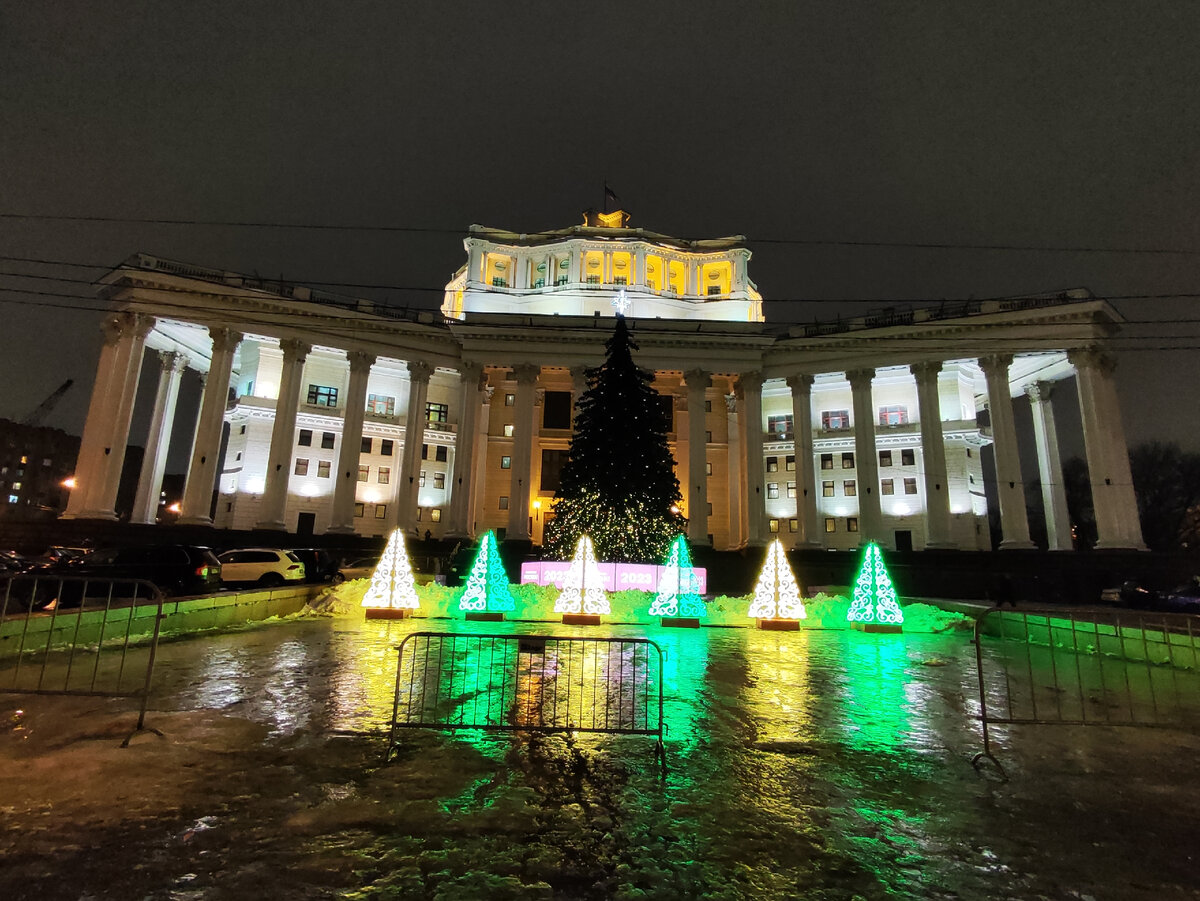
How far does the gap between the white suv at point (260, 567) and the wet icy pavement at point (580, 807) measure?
53.1 ft

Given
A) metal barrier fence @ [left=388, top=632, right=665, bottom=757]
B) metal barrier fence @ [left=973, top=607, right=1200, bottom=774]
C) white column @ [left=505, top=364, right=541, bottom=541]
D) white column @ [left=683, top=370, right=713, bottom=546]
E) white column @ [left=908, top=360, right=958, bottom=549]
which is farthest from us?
white column @ [left=683, top=370, right=713, bottom=546]

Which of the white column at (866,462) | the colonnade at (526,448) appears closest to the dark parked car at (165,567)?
the colonnade at (526,448)

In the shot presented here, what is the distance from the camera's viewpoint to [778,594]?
1680 cm

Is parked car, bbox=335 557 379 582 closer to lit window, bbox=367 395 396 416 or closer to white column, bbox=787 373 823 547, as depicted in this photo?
lit window, bbox=367 395 396 416

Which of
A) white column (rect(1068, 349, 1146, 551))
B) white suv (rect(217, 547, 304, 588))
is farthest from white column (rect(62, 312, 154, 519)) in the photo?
white column (rect(1068, 349, 1146, 551))

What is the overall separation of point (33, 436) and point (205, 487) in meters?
91.3

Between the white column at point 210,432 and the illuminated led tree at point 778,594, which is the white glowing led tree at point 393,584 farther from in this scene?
the white column at point 210,432

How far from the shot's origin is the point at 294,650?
10.8 metres

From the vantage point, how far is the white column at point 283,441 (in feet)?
130

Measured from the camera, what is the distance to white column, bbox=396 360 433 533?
43.2 m

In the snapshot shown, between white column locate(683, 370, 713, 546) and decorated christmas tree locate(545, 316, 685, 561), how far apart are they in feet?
51.8

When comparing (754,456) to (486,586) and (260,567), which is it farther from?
(260,567)

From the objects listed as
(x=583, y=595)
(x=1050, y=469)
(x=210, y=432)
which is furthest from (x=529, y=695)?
(x=1050, y=469)

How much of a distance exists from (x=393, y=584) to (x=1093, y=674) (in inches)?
606
